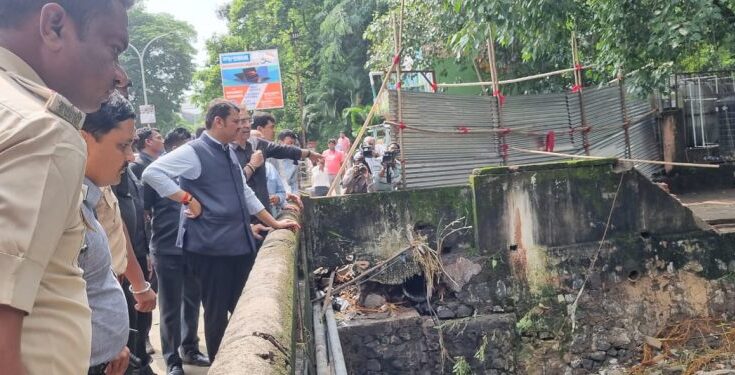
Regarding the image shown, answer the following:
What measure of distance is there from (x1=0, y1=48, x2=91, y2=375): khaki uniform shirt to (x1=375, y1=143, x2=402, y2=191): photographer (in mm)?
6319

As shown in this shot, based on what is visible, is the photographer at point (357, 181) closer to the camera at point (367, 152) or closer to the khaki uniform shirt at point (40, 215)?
the camera at point (367, 152)

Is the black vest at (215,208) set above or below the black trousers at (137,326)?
above

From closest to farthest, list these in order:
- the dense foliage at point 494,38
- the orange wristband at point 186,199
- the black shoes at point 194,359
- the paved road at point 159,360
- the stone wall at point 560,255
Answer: the orange wristband at point 186,199 → the paved road at point 159,360 → the black shoes at point 194,359 → the dense foliage at point 494,38 → the stone wall at point 560,255

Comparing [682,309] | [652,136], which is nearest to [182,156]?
[682,309]

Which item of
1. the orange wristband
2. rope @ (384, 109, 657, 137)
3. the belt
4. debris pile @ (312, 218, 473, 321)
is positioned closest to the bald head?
the belt

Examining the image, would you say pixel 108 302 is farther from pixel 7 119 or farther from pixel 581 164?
pixel 581 164

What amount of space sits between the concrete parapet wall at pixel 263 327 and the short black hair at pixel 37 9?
963mm

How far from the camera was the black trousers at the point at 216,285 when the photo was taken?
12.7 ft

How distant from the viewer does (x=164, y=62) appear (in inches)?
1566

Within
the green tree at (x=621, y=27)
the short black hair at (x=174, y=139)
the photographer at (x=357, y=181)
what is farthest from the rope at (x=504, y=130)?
the short black hair at (x=174, y=139)

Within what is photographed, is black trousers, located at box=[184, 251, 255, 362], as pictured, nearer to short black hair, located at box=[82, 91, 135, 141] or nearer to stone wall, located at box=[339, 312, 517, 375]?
short black hair, located at box=[82, 91, 135, 141]

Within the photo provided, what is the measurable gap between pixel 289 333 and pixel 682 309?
234 inches

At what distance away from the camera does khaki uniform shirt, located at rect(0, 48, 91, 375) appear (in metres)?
0.91

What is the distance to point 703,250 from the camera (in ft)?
23.0
